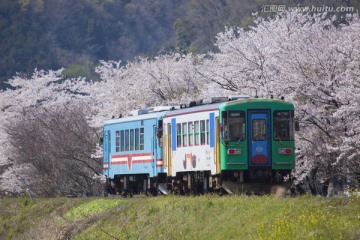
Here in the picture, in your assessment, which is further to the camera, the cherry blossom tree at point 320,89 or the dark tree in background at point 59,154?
the dark tree in background at point 59,154

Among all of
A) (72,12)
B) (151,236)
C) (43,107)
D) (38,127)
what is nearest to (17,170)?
(38,127)

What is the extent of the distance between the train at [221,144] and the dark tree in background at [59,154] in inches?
546

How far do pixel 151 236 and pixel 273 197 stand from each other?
2647 mm

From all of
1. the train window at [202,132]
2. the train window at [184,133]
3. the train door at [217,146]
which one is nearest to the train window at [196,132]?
the train window at [202,132]

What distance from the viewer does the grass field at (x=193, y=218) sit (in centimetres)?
1577

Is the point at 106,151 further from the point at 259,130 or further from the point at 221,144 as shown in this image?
the point at 259,130

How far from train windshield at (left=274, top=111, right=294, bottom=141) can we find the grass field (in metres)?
2.72

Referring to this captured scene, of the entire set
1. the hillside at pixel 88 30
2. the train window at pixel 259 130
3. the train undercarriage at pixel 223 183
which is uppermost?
the hillside at pixel 88 30

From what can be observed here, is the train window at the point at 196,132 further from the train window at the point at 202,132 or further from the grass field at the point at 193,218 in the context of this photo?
the grass field at the point at 193,218

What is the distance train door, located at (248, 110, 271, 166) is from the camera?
23484mm

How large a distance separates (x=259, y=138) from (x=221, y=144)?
92 centimetres

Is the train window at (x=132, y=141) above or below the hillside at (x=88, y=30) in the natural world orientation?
below

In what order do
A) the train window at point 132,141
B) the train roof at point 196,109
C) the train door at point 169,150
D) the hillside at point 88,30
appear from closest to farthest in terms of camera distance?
the train roof at point 196,109 → the train door at point 169,150 → the train window at point 132,141 → the hillside at point 88,30

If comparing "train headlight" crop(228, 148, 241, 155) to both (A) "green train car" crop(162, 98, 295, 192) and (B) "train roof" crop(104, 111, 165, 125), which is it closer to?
(A) "green train car" crop(162, 98, 295, 192)
